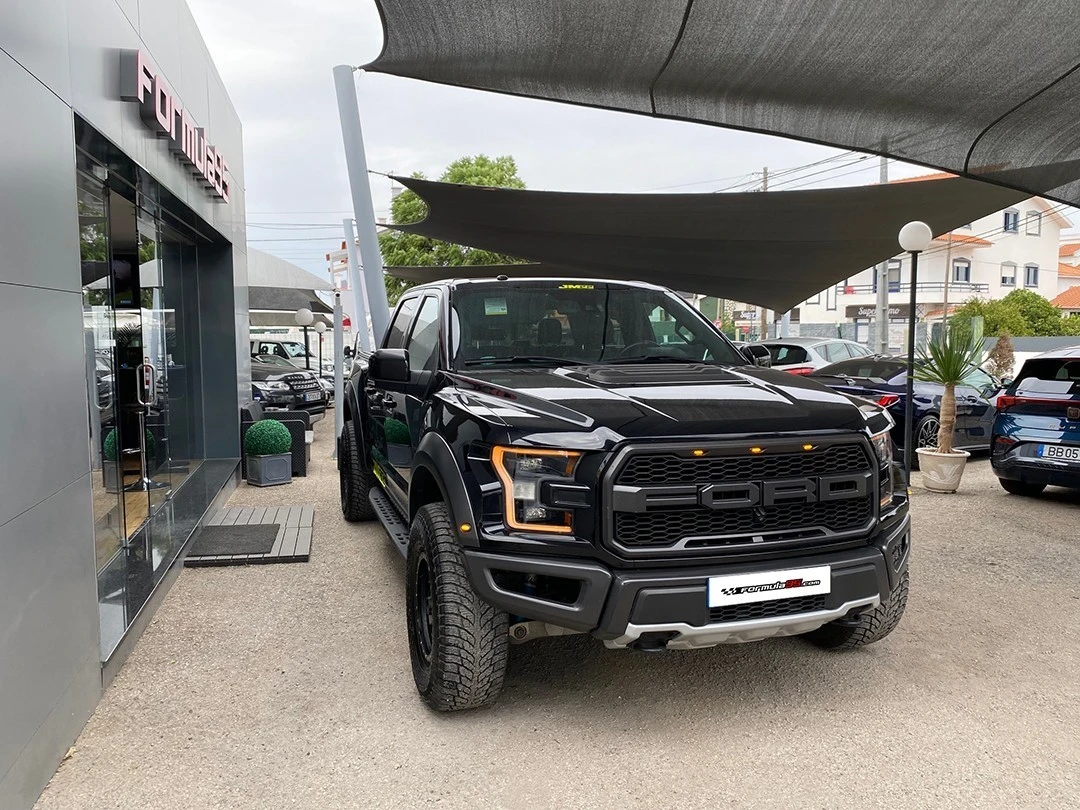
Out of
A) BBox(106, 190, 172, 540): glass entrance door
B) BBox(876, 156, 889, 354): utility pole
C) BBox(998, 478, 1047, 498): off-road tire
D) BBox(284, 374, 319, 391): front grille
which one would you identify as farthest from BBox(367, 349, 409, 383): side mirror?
BBox(876, 156, 889, 354): utility pole

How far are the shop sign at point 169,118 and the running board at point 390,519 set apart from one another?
271 cm

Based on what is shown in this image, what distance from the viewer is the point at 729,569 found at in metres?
2.98

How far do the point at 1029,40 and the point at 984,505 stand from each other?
173 inches

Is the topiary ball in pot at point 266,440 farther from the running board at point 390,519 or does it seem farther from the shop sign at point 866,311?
the shop sign at point 866,311

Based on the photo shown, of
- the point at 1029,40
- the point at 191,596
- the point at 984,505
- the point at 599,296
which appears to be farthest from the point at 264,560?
the point at 984,505

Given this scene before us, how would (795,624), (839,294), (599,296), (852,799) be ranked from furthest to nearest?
(839,294)
(599,296)
(795,624)
(852,799)

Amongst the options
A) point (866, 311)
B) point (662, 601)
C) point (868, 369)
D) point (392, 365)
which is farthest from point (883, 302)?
point (866, 311)

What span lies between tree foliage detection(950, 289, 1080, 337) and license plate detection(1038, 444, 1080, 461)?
25896mm

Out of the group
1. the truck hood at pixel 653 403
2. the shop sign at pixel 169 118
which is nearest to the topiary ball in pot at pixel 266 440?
the shop sign at pixel 169 118

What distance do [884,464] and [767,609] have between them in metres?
0.84

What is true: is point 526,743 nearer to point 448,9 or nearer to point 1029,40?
point 448,9

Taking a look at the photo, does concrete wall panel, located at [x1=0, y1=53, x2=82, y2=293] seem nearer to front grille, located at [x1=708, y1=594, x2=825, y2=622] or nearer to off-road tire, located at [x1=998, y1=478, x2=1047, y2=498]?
front grille, located at [x1=708, y1=594, x2=825, y2=622]

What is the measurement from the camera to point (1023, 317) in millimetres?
32500

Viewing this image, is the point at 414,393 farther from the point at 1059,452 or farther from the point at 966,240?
the point at 966,240
